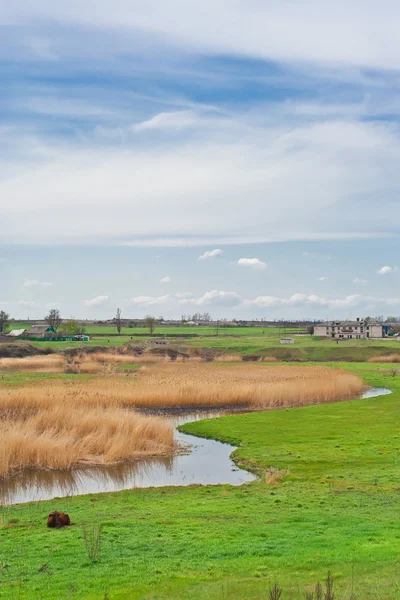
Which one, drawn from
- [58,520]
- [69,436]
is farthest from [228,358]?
[58,520]

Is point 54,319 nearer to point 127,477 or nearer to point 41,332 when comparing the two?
point 41,332

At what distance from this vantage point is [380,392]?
172 feet

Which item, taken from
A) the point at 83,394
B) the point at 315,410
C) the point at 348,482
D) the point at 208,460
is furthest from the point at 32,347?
the point at 348,482

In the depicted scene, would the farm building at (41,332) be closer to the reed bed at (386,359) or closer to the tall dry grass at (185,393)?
the reed bed at (386,359)

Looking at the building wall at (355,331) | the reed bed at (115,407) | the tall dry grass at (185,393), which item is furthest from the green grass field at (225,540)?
the building wall at (355,331)

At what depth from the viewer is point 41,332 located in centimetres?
16588

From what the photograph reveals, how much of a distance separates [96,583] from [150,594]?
109 cm

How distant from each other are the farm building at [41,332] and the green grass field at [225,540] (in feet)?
432

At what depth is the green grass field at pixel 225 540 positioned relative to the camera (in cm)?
1000

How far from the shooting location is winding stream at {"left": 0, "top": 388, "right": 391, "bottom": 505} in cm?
2155

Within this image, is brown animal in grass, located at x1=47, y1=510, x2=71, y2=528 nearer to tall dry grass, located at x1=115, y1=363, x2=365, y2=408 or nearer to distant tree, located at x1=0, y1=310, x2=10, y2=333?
tall dry grass, located at x1=115, y1=363, x2=365, y2=408

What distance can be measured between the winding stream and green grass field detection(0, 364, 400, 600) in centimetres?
177

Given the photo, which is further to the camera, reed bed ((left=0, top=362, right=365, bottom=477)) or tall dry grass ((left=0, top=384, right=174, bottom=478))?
reed bed ((left=0, top=362, right=365, bottom=477))

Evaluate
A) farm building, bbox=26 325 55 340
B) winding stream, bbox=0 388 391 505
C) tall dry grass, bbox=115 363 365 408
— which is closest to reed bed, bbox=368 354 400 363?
tall dry grass, bbox=115 363 365 408
